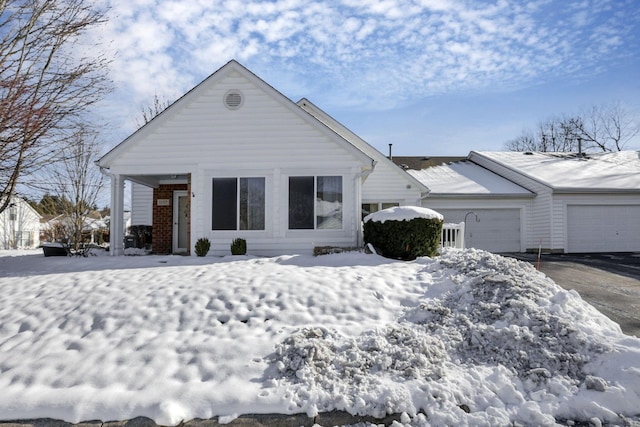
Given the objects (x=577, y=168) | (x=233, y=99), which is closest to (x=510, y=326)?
(x=233, y=99)

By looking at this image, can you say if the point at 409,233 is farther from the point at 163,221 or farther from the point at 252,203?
the point at 163,221

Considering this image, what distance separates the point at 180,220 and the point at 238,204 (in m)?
3.82

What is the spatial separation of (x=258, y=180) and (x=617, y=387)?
361 inches

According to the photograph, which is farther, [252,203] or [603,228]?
[603,228]

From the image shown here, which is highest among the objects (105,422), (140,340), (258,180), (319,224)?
(258,180)

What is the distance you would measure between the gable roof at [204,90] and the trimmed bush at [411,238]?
8.33ft

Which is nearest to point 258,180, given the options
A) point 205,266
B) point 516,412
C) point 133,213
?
point 205,266

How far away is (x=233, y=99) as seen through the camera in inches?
450

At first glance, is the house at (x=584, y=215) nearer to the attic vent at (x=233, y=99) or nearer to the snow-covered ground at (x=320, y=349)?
the snow-covered ground at (x=320, y=349)

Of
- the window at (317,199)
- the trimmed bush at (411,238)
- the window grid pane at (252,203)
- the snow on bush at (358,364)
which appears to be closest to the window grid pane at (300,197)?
the window at (317,199)

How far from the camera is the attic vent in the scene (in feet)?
37.5

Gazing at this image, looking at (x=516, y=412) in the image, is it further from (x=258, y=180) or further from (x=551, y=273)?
(x=258, y=180)

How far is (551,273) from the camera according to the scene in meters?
10.1

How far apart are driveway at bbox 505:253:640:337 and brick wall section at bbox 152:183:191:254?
11766 mm
